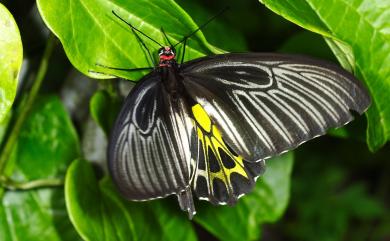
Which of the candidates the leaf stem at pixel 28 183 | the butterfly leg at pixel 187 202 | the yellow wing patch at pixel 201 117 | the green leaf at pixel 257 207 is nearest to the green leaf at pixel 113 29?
the yellow wing patch at pixel 201 117

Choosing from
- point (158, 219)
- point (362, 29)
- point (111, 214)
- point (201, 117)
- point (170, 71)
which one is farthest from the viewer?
point (158, 219)

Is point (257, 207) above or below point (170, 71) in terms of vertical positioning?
below

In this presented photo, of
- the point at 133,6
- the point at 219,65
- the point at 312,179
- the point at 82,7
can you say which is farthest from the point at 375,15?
the point at 312,179

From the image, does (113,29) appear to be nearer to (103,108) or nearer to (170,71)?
(170,71)

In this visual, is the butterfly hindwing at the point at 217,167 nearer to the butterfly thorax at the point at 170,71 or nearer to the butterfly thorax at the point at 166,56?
the butterfly thorax at the point at 170,71

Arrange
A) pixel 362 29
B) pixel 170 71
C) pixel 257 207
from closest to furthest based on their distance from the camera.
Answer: pixel 362 29
pixel 170 71
pixel 257 207

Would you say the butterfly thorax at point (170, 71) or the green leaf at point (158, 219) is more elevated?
the butterfly thorax at point (170, 71)

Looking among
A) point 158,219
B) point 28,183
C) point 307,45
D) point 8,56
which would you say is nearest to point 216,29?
point 307,45
